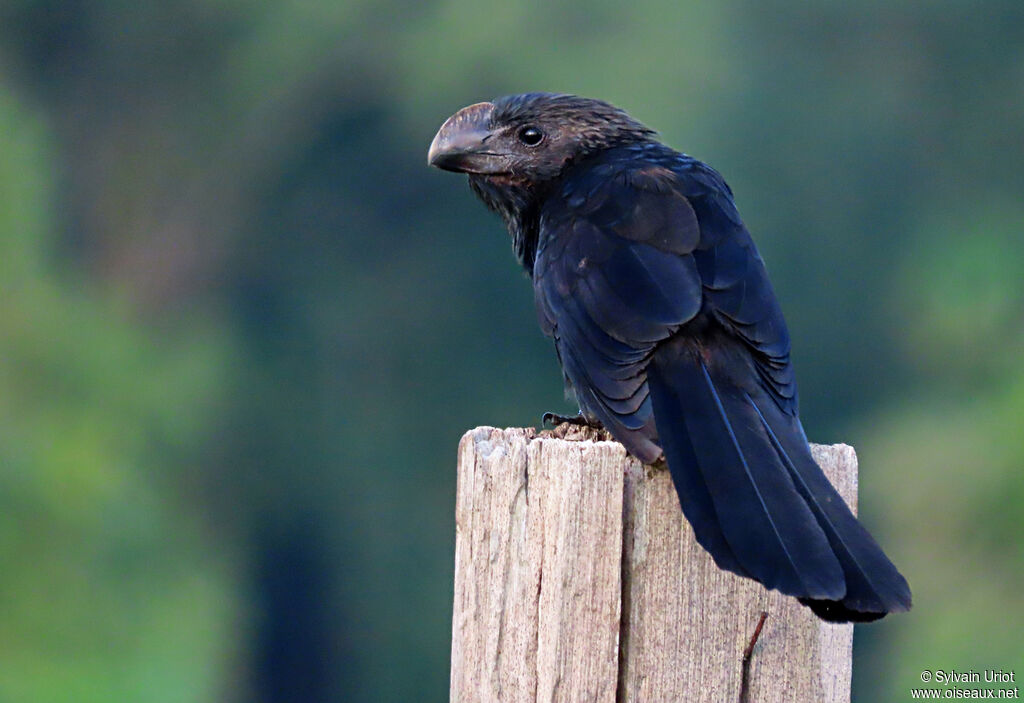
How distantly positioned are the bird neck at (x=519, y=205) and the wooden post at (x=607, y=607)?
1.47m

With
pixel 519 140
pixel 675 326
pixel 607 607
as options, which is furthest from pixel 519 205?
pixel 607 607

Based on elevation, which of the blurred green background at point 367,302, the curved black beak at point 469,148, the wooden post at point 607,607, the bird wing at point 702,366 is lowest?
the wooden post at point 607,607

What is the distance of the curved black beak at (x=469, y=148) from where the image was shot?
11.5 feet

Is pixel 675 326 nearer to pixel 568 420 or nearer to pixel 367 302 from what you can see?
pixel 568 420

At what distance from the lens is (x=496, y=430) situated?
7.22 feet

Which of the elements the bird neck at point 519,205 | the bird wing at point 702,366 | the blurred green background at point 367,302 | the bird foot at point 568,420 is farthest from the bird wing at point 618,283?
the blurred green background at point 367,302

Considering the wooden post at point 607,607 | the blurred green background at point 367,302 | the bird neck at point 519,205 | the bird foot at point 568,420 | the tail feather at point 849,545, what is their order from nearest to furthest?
the tail feather at point 849,545 → the wooden post at point 607,607 → the bird foot at point 568,420 → the bird neck at point 519,205 → the blurred green background at point 367,302

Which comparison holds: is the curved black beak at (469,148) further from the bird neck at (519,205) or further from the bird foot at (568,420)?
the bird foot at (568,420)

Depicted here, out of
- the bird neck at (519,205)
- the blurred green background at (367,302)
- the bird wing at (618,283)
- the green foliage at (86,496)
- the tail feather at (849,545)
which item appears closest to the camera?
the tail feather at (849,545)

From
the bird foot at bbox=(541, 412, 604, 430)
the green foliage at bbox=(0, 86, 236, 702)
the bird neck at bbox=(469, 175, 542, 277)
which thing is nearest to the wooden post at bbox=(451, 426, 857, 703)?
the bird foot at bbox=(541, 412, 604, 430)

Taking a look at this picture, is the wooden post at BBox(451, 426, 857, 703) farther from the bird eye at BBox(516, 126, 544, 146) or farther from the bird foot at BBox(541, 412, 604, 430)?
the bird eye at BBox(516, 126, 544, 146)

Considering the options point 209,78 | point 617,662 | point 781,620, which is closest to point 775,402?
point 781,620

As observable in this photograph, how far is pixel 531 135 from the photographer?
11.5 feet

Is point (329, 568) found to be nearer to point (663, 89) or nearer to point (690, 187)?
point (663, 89)
